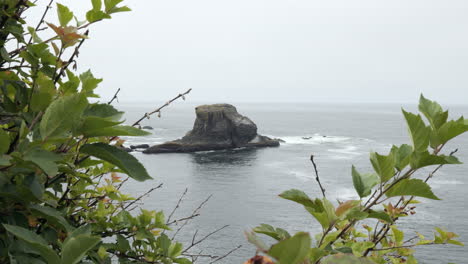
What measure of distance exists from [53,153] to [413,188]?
1.30 metres

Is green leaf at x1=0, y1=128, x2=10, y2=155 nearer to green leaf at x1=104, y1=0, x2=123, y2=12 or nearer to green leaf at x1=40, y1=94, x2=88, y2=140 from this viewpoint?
green leaf at x1=40, y1=94, x2=88, y2=140

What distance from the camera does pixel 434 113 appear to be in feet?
5.18

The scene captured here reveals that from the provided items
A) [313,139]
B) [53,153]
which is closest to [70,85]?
[53,153]

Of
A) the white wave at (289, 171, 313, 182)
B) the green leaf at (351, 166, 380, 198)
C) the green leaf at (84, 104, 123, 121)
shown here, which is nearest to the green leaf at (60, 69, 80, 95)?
the green leaf at (84, 104, 123, 121)

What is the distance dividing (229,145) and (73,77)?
9367cm

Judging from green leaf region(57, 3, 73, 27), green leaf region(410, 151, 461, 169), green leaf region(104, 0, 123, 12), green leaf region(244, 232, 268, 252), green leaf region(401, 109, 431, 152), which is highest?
green leaf region(104, 0, 123, 12)

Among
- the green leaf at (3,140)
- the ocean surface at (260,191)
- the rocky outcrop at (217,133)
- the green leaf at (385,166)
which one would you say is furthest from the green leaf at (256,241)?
the rocky outcrop at (217,133)

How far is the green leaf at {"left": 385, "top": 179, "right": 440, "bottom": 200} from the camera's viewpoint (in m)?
1.41

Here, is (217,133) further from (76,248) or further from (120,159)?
(76,248)

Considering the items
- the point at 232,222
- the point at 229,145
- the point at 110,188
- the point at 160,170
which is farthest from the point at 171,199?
the point at 110,188

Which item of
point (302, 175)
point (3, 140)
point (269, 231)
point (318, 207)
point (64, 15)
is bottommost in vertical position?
point (302, 175)

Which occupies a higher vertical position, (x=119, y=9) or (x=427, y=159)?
(x=119, y=9)

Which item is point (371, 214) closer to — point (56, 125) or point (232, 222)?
point (56, 125)

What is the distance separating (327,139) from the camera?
120 metres
